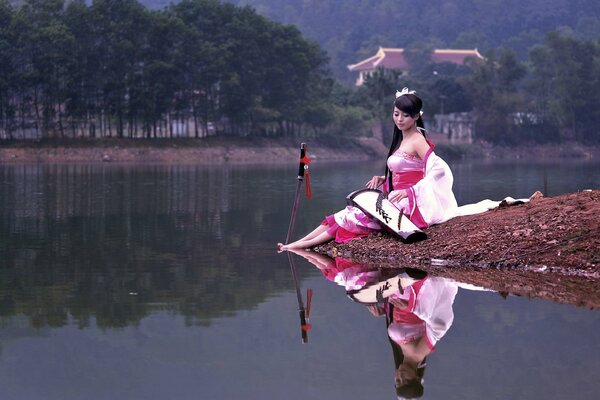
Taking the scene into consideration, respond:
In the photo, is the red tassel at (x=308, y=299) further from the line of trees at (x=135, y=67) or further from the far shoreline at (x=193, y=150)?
the line of trees at (x=135, y=67)

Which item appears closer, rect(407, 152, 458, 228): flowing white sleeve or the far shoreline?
rect(407, 152, 458, 228): flowing white sleeve

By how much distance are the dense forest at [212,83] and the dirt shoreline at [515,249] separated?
5689 centimetres

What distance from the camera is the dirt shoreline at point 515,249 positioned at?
1130 centimetres

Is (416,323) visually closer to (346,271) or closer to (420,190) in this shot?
(346,271)

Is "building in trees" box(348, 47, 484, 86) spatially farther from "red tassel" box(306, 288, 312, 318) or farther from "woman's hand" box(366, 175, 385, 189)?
"red tassel" box(306, 288, 312, 318)

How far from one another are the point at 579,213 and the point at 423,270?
177cm

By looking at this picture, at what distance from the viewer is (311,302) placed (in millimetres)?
10289

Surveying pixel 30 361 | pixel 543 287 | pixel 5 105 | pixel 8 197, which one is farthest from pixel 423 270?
pixel 5 105

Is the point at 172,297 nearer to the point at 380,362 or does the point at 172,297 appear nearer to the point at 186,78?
the point at 380,362

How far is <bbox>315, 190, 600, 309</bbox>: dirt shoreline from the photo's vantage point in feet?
37.1

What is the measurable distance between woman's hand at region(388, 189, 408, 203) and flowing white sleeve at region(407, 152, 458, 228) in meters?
0.05

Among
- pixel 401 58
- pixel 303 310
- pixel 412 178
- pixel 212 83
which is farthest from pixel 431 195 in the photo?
pixel 401 58

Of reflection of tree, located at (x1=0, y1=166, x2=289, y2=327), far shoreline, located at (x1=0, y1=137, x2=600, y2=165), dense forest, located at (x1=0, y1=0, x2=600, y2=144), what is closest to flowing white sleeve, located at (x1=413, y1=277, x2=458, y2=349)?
reflection of tree, located at (x1=0, y1=166, x2=289, y2=327)

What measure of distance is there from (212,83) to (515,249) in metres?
67.7
